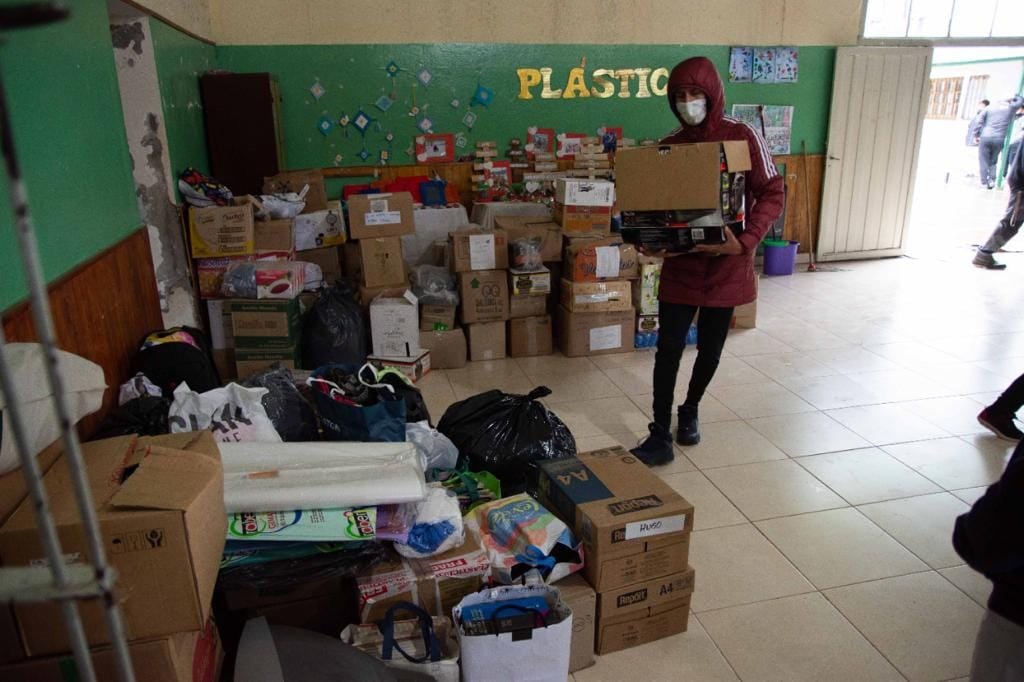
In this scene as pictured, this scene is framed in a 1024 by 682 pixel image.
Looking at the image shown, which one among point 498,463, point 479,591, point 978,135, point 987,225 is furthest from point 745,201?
point 978,135

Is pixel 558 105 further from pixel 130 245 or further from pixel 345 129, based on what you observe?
pixel 130 245

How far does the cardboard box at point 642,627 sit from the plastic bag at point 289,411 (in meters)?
1.13

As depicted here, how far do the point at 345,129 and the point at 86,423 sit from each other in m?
3.80

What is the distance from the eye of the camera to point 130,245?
8.73 ft

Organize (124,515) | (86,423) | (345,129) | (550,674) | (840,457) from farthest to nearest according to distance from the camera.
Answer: (345,129)
(840,457)
(86,423)
(550,674)
(124,515)

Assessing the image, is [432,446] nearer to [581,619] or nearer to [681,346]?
[581,619]

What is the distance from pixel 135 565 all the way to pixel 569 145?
5.10 metres

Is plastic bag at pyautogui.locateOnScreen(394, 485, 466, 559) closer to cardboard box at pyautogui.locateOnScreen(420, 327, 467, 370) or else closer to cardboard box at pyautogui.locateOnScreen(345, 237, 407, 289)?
cardboard box at pyautogui.locateOnScreen(420, 327, 467, 370)

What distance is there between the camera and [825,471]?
2.75 meters

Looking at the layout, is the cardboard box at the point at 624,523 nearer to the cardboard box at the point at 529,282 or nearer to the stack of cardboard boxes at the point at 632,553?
the stack of cardboard boxes at the point at 632,553

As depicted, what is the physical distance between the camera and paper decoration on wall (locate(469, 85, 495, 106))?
18.1ft

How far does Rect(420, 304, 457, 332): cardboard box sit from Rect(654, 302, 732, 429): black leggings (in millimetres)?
1492

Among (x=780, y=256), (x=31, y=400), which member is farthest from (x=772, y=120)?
(x=31, y=400)

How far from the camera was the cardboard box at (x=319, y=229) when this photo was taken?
13.6 feet
